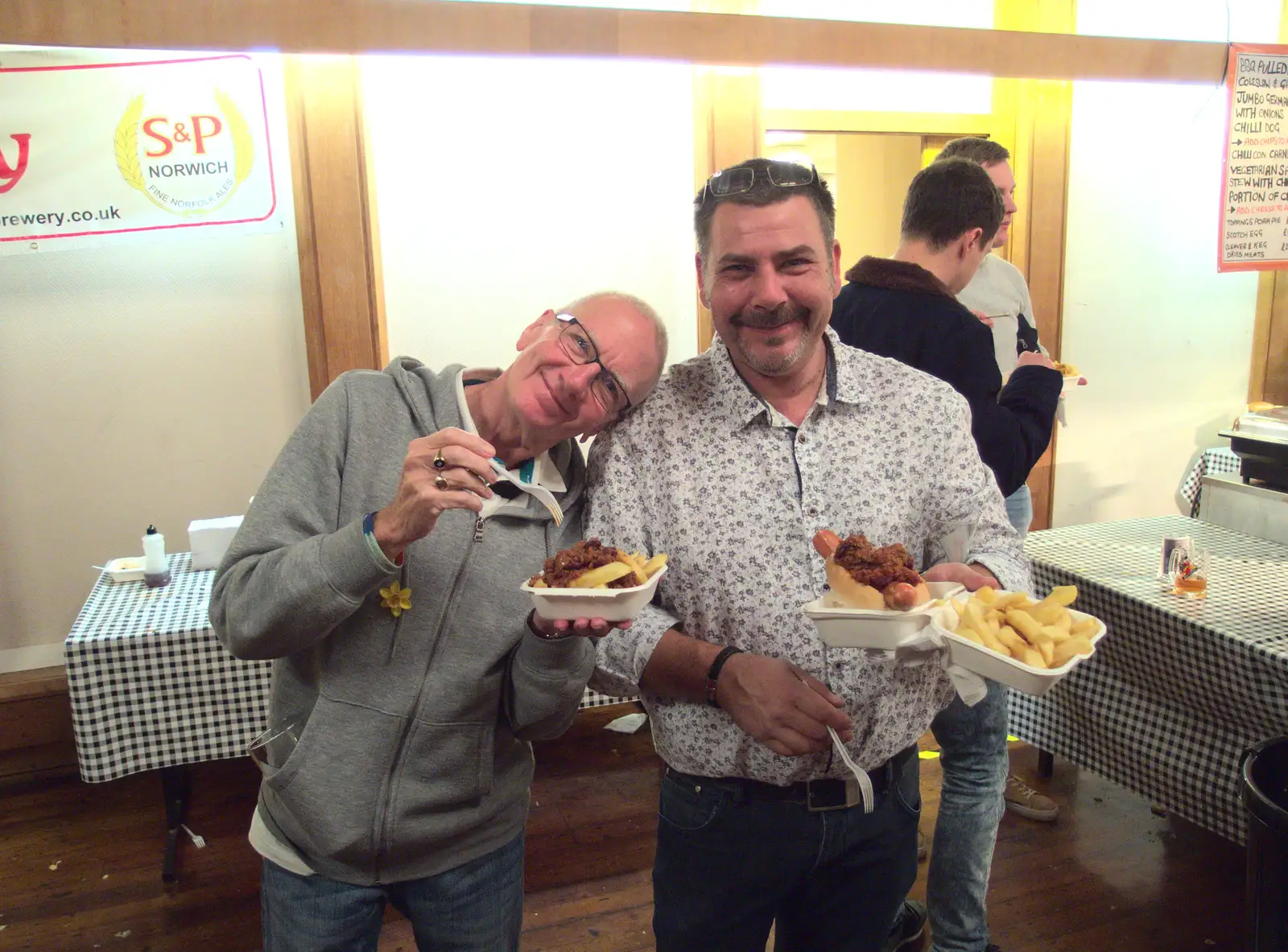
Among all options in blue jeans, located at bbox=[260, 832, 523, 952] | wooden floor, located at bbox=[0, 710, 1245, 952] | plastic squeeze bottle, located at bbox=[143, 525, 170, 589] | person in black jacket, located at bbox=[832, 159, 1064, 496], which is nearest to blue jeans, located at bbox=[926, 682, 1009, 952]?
wooden floor, located at bbox=[0, 710, 1245, 952]

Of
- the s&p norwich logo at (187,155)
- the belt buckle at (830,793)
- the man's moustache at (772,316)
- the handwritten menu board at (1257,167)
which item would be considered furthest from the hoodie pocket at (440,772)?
the handwritten menu board at (1257,167)

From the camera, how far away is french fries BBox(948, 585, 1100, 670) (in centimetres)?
130

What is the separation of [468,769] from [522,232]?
3.07 metres

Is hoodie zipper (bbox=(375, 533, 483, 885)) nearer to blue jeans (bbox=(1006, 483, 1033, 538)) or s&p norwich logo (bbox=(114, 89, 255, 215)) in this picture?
blue jeans (bbox=(1006, 483, 1033, 538))

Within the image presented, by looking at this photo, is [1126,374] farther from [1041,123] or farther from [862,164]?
[862,164]

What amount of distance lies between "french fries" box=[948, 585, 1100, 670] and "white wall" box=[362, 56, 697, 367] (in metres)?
3.03

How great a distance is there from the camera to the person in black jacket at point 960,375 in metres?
2.26

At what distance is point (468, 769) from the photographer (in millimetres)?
1612

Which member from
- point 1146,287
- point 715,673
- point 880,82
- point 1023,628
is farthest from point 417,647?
point 1146,287

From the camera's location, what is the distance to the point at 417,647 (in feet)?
5.14

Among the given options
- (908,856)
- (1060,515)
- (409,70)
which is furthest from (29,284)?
(1060,515)

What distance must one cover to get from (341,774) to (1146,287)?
534cm

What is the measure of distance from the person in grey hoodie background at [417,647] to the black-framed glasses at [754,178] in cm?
25

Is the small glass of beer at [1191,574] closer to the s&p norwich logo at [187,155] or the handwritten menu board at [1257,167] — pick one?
the handwritten menu board at [1257,167]
